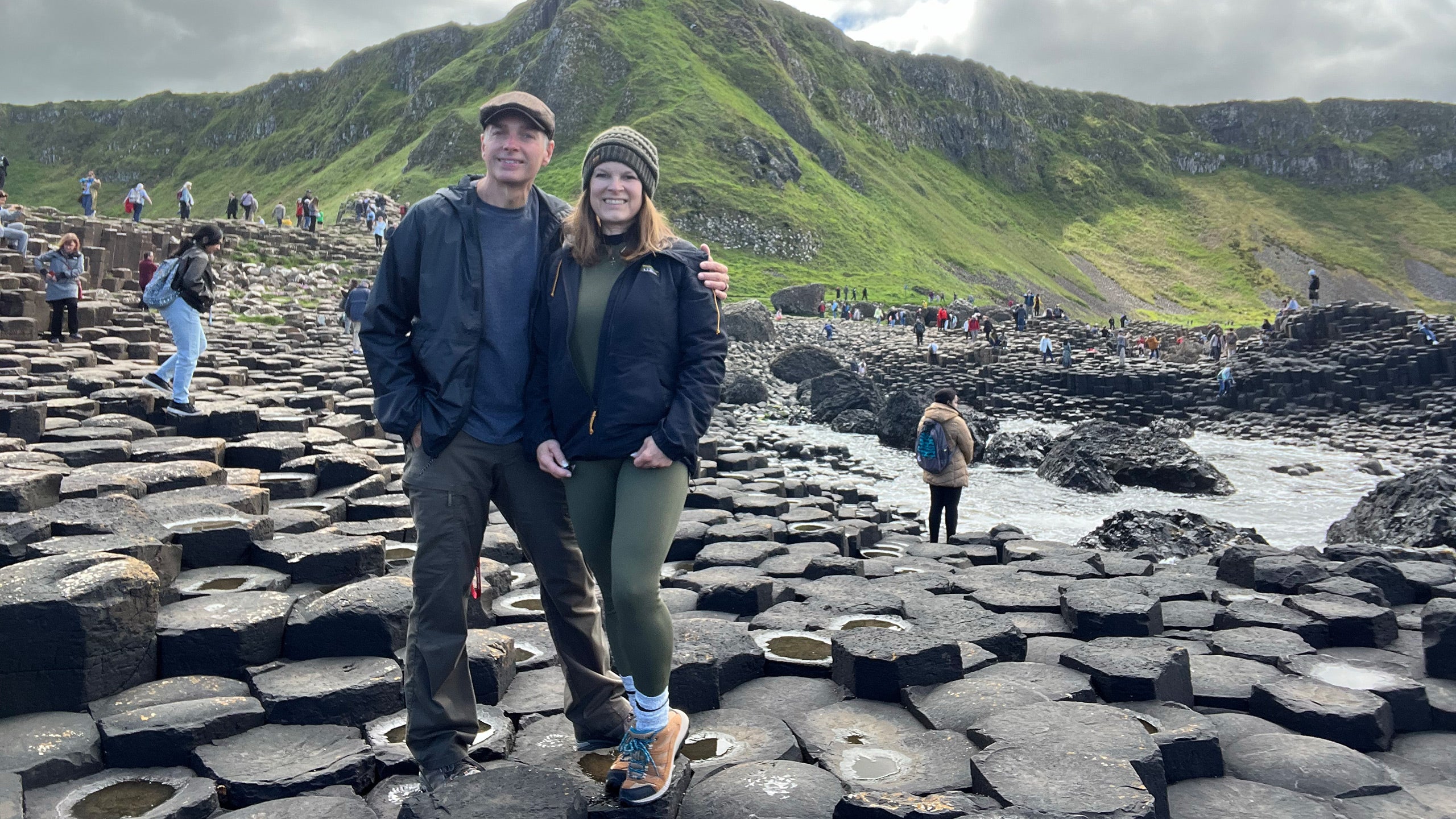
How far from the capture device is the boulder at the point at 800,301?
50.9 m

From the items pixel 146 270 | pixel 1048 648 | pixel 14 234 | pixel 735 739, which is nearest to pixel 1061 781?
pixel 735 739

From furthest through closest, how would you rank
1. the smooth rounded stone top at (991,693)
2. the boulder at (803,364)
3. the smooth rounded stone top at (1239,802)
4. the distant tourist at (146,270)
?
the boulder at (803,364), the distant tourist at (146,270), the smooth rounded stone top at (991,693), the smooth rounded stone top at (1239,802)

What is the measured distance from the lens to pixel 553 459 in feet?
10.3

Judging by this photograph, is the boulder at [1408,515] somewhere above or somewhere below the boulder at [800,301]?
below

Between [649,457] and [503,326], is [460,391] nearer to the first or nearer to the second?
[503,326]

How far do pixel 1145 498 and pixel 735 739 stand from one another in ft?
47.9

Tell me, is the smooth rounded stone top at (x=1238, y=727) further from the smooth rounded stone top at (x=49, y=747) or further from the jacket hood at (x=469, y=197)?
the smooth rounded stone top at (x=49, y=747)

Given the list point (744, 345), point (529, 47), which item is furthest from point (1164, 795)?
point (529, 47)

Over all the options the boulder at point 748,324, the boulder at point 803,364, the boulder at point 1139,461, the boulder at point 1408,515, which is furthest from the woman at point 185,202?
the boulder at point 1408,515

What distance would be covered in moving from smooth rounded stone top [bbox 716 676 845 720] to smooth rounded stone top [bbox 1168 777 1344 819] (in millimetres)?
1569

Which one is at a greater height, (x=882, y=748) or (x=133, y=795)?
(x=882, y=748)

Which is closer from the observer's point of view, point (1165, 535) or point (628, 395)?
point (628, 395)

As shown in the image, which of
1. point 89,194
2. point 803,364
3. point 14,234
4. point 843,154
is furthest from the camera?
point 843,154

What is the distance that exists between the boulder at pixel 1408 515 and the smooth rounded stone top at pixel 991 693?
7.50 metres
